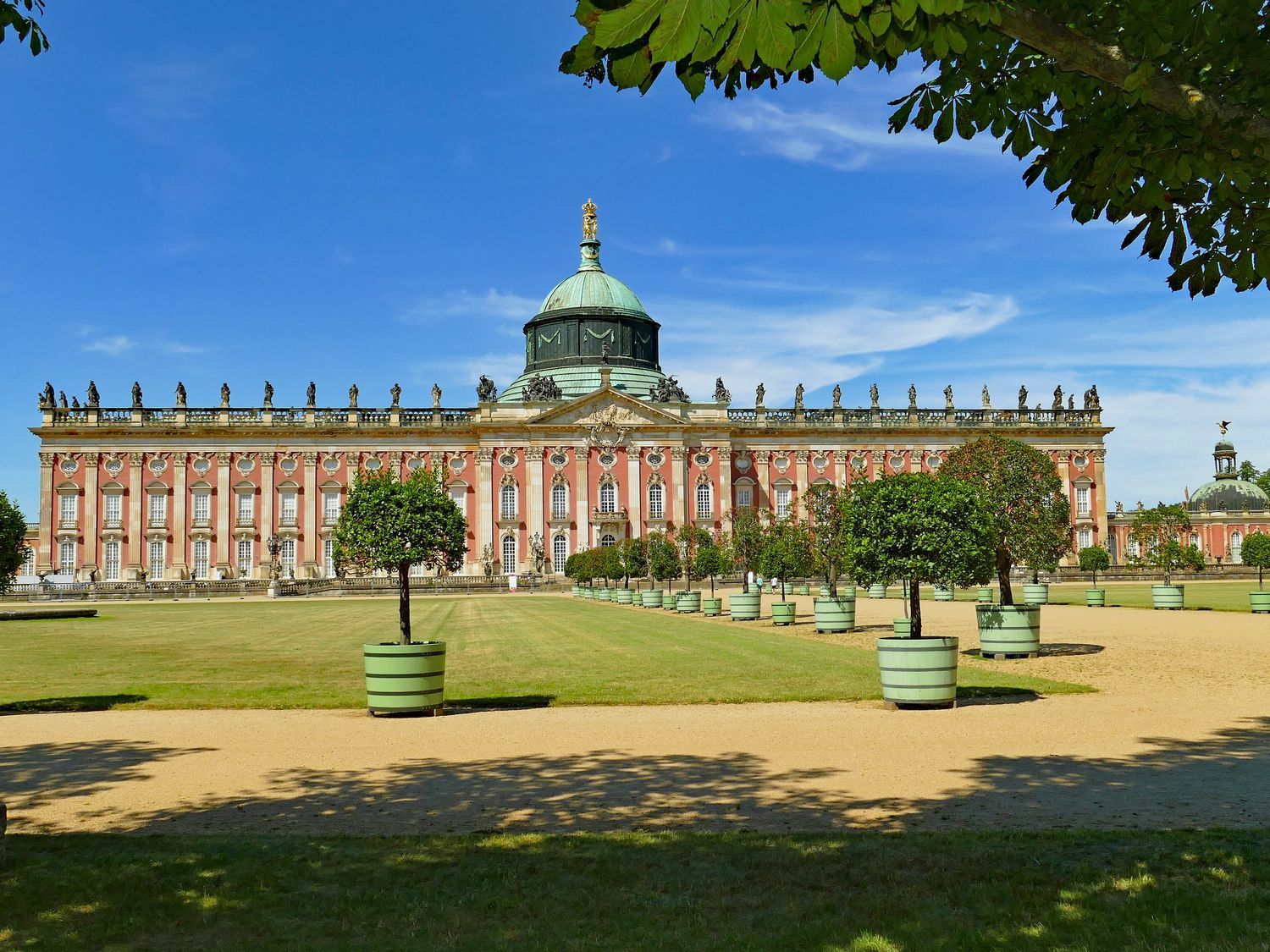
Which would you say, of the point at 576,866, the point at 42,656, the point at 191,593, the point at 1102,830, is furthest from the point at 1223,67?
the point at 191,593

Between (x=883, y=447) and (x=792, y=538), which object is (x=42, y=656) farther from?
(x=883, y=447)

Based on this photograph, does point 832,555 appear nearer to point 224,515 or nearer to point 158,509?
point 224,515

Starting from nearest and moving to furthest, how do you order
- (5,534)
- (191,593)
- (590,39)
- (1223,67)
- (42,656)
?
(590,39) < (1223,67) < (5,534) < (42,656) < (191,593)

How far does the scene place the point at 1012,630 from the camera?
16.8 meters

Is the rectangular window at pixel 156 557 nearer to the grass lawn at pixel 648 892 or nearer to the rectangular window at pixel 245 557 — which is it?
the rectangular window at pixel 245 557

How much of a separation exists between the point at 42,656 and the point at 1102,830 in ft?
62.7

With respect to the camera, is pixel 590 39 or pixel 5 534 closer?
pixel 590 39

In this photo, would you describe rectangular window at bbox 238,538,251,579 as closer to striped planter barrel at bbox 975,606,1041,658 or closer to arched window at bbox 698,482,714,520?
arched window at bbox 698,482,714,520

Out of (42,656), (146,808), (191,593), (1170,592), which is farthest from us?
(191,593)

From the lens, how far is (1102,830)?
20.3ft

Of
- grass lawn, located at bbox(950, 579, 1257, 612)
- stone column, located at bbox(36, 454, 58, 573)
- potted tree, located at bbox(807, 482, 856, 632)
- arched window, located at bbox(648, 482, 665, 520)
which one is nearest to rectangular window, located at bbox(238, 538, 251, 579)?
stone column, located at bbox(36, 454, 58, 573)

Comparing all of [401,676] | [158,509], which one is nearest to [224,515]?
[158,509]

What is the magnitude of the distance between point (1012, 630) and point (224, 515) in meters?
59.3

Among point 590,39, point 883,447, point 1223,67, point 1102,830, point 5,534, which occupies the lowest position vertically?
point 1102,830
